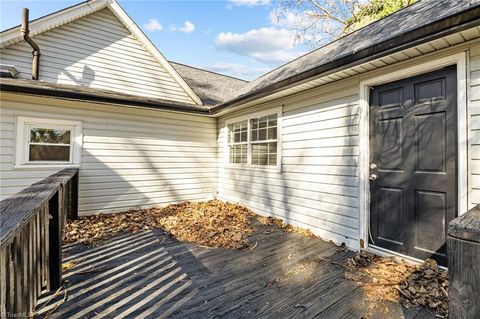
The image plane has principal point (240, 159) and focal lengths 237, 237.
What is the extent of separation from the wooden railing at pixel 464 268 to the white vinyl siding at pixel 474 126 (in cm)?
184

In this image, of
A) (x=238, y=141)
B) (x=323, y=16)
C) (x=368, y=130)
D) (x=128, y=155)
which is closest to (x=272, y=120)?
(x=238, y=141)

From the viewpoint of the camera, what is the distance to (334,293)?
2391mm

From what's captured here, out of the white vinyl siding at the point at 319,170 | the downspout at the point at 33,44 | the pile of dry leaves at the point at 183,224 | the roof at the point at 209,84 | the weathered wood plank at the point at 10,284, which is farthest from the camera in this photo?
the roof at the point at 209,84

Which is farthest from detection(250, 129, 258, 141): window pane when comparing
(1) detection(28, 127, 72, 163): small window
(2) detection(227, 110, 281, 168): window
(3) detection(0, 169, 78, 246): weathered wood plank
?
(3) detection(0, 169, 78, 246): weathered wood plank

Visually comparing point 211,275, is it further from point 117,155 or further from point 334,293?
point 117,155

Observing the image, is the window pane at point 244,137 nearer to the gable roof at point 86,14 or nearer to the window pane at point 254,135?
the window pane at point 254,135

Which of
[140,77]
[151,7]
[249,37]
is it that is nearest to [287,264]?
[140,77]

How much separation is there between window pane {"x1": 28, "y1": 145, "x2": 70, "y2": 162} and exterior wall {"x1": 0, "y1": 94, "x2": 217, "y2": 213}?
25cm

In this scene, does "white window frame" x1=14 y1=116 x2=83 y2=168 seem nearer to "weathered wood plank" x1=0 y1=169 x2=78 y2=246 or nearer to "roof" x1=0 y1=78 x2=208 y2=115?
"roof" x1=0 y1=78 x2=208 y2=115

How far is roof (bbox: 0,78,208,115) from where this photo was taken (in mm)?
4250

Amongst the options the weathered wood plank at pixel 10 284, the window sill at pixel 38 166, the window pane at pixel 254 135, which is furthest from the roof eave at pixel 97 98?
the weathered wood plank at pixel 10 284

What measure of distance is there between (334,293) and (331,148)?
2162 mm

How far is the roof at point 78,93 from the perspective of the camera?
13.9ft

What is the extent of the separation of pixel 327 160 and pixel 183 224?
9.66ft
